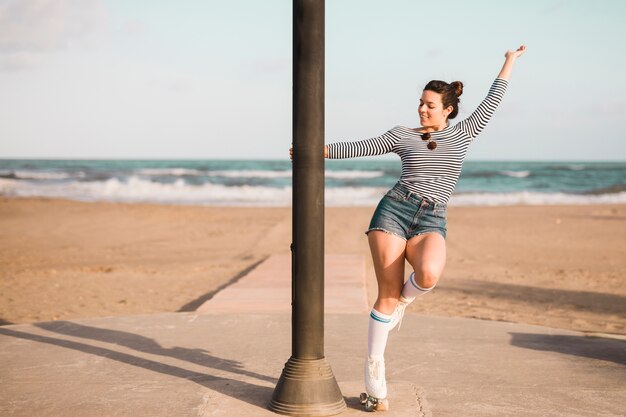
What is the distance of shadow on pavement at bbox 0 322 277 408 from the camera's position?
4.81 m

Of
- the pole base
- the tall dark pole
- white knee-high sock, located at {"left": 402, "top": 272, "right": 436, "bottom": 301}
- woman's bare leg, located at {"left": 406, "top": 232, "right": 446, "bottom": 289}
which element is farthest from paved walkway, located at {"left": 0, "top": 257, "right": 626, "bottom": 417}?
woman's bare leg, located at {"left": 406, "top": 232, "right": 446, "bottom": 289}

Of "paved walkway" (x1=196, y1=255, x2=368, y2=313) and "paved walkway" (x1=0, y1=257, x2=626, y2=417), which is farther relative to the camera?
"paved walkway" (x1=196, y1=255, x2=368, y2=313)

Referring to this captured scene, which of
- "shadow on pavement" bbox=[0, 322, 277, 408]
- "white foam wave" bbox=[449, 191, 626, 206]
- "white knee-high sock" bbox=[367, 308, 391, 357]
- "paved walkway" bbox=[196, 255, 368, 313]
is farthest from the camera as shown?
"white foam wave" bbox=[449, 191, 626, 206]

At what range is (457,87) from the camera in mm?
4402

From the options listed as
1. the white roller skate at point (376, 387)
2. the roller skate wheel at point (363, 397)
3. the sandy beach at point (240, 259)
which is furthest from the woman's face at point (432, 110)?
the sandy beach at point (240, 259)

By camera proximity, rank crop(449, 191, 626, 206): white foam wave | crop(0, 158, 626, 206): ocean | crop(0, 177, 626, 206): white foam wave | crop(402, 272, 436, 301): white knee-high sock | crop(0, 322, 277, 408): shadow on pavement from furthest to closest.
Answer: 1. crop(0, 158, 626, 206): ocean
2. crop(0, 177, 626, 206): white foam wave
3. crop(449, 191, 626, 206): white foam wave
4. crop(0, 322, 277, 408): shadow on pavement
5. crop(402, 272, 436, 301): white knee-high sock

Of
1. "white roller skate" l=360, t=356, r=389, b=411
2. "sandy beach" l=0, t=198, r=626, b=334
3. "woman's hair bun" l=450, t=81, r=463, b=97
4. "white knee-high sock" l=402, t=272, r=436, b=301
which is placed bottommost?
"sandy beach" l=0, t=198, r=626, b=334

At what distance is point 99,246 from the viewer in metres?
16.3

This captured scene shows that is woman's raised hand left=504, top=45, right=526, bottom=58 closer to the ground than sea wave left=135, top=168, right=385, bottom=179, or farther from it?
farther from it

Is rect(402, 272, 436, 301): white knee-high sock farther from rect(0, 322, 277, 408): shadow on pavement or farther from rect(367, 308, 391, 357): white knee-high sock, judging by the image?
rect(0, 322, 277, 408): shadow on pavement

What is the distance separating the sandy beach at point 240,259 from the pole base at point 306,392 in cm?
419

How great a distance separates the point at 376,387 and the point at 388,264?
67 cm

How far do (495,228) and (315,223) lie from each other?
16.6 m

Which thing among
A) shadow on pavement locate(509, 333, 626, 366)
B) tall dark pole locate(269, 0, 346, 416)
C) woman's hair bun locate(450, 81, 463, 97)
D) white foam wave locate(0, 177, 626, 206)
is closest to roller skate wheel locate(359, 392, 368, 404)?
tall dark pole locate(269, 0, 346, 416)
